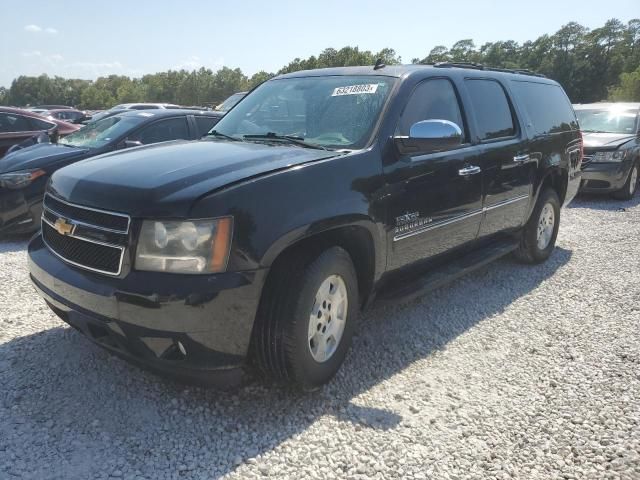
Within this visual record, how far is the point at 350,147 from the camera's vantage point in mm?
3191

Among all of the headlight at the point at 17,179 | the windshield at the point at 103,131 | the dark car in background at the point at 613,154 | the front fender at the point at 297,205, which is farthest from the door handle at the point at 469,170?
the dark car in background at the point at 613,154

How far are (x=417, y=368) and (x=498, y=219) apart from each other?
181 cm

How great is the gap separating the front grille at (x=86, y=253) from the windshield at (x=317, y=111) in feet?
4.55

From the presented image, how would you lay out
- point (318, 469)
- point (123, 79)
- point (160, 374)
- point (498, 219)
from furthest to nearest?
point (123, 79) → point (498, 219) → point (160, 374) → point (318, 469)

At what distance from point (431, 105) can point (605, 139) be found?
754cm

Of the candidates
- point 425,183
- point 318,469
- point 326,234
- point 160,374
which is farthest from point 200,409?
point 425,183

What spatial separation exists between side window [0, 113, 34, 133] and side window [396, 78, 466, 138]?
24.7ft

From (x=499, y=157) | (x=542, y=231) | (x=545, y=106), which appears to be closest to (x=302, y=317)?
(x=499, y=157)

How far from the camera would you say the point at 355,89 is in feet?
11.9

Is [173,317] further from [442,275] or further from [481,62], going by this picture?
[481,62]

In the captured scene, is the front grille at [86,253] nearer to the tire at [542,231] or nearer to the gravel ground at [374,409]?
the gravel ground at [374,409]

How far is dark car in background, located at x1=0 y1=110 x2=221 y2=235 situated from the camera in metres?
5.69

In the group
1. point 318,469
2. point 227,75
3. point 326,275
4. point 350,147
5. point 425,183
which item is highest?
point 227,75

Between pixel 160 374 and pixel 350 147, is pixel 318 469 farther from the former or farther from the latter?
pixel 350 147
